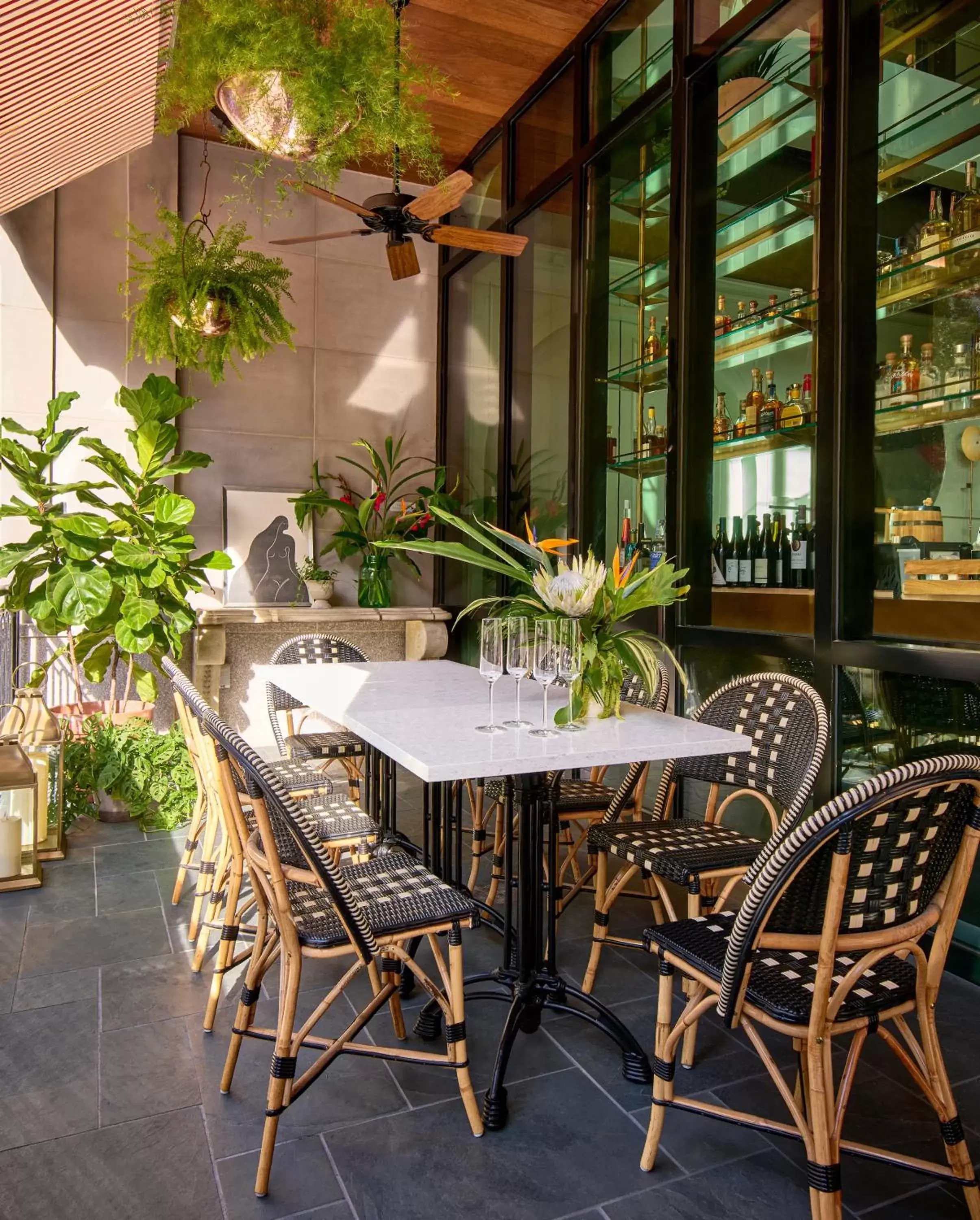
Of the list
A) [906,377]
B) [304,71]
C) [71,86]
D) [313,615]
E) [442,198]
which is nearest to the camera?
[304,71]

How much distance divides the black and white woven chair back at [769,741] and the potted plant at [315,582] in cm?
333

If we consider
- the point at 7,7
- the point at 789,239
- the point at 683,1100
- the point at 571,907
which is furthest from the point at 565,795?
the point at 7,7

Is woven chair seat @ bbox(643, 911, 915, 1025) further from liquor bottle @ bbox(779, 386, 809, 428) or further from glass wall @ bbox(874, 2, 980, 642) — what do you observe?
liquor bottle @ bbox(779, 386, 809, 428)

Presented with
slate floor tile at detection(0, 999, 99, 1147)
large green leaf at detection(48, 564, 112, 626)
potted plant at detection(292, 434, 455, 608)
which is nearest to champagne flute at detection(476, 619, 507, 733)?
slate floor tile at detection(0, 999, 99, 1147)

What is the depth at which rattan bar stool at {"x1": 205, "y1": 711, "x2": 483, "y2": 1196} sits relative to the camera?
1646mm

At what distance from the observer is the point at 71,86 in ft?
11.2

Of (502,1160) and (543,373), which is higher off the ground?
(543,373)

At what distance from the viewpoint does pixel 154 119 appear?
4.35 meters

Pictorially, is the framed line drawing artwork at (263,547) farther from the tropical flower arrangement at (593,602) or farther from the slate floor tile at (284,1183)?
the slate floor tile at (284,1183)

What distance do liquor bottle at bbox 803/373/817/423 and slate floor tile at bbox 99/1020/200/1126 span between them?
2.74 metres

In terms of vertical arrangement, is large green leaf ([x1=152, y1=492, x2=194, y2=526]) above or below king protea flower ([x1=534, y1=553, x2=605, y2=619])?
above

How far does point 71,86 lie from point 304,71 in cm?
142

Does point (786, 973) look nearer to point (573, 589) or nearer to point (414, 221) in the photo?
point (573, 589)

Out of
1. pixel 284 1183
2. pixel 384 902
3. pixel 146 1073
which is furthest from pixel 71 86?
pixel 284 1183
